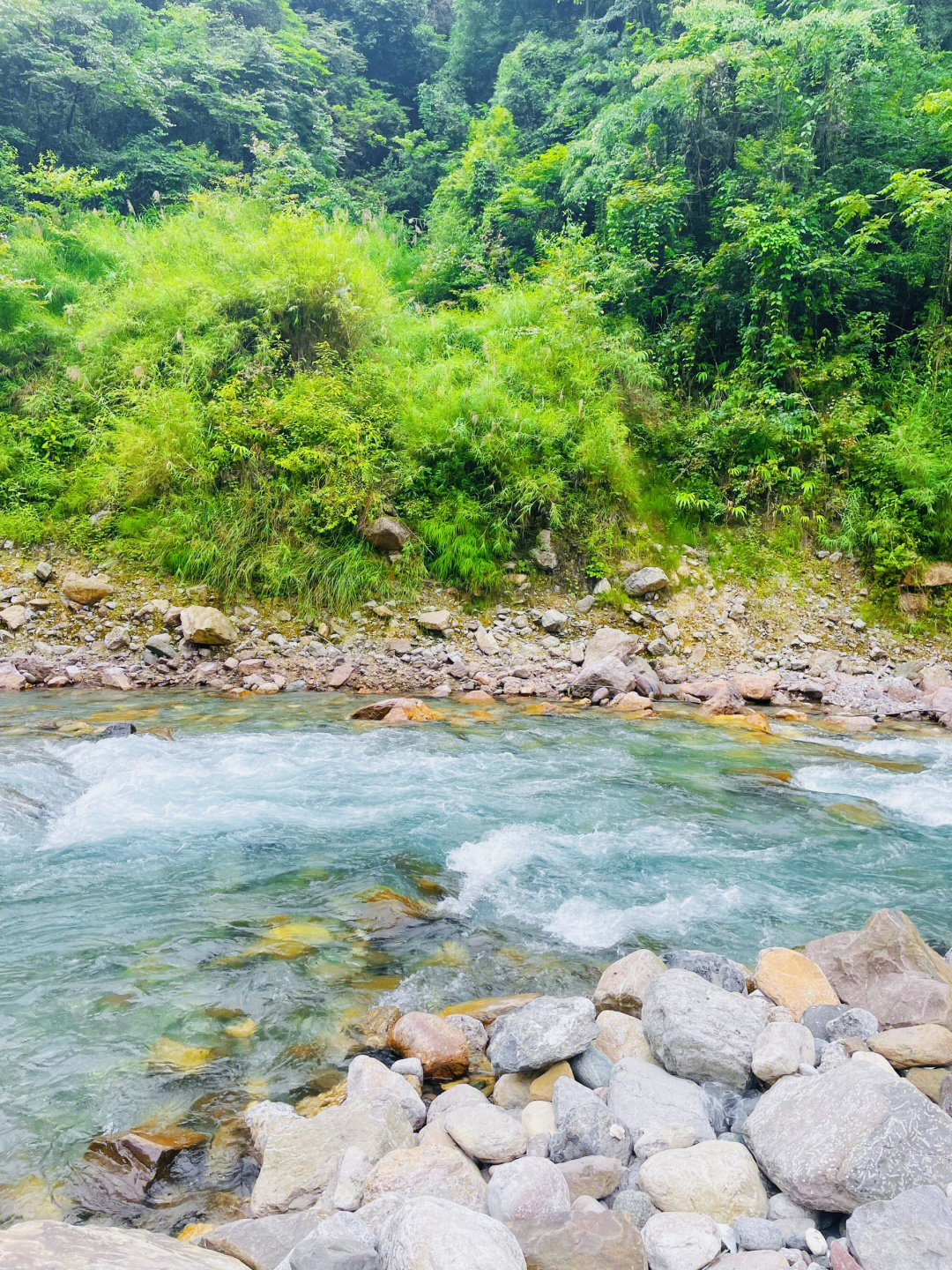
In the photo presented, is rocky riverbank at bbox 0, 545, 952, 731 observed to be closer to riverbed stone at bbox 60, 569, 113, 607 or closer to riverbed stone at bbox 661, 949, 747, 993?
riverbed stone at bbox 60, 569, 113, 607

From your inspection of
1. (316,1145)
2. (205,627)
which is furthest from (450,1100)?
(205,627)

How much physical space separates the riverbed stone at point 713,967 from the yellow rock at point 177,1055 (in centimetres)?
204

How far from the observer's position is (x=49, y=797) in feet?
17.7

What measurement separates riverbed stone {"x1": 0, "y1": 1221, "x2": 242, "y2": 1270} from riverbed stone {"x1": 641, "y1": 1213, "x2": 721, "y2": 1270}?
1.15 meters

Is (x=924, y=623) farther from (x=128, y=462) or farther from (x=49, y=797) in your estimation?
(x=128, y=462)

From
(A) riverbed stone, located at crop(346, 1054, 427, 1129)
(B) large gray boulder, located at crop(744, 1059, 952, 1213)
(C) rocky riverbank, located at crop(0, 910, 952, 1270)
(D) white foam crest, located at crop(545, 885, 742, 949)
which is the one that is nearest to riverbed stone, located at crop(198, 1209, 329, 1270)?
(C) rocky riverbank, located at crop(0, 910, 952, 1270)

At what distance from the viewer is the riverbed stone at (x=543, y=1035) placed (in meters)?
2.82

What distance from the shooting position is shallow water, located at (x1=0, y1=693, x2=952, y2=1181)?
9.89 ft

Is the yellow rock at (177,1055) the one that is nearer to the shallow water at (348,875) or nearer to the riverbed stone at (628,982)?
the shallow water at (348,875)

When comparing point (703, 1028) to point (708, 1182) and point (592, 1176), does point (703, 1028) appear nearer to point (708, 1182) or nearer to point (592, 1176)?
point (708, 1182)

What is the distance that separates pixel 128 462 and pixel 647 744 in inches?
344

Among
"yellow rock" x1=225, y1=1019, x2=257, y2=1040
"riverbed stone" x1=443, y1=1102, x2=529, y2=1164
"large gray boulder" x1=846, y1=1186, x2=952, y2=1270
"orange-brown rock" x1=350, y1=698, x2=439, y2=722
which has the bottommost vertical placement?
"orange-brown rock" x1=350, y1=698, x2=439, y2=722

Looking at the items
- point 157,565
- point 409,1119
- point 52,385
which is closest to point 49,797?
point 409,1119

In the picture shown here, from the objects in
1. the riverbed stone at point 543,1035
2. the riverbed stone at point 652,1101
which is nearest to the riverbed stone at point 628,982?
the riverbed stone at point 543,1035
